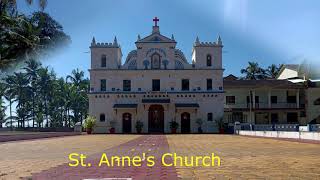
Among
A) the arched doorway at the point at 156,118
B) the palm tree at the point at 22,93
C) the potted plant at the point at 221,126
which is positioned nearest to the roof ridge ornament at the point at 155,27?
the arched doorway at the point at 156,118

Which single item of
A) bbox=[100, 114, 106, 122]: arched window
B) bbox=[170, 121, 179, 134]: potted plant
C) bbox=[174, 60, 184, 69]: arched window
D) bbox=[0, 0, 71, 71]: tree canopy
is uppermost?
bbox=[174, 60, 184, 69]: arched window

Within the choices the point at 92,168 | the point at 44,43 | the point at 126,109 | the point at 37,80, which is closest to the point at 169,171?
the point at 92,168

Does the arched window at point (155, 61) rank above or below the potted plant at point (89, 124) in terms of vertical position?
above

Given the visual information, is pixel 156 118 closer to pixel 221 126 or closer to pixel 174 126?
pixel 174 126

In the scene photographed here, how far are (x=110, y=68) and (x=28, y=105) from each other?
19.5 meters

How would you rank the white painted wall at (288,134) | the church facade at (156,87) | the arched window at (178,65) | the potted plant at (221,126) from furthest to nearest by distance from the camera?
the arched window at (178,65)
the church facade at (156,87)
the potted plant at (221,126)
the white painted wall at (288,134)

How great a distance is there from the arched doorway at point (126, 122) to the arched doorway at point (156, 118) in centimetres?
223

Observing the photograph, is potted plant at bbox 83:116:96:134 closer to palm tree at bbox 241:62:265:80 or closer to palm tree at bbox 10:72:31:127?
palm tree at bbox 10:72:31:127

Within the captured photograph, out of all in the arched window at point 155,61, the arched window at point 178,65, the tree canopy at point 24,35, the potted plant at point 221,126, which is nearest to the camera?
the tree canopy at point 24,35

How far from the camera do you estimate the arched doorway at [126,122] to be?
51.6 meters

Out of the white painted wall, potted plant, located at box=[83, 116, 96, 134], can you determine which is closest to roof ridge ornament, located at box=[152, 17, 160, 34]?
potted plant, located at box=[83, 116, 96, 134]

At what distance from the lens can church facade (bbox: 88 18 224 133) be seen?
51.6 m

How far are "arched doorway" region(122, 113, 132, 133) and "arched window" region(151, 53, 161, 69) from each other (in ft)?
20.3

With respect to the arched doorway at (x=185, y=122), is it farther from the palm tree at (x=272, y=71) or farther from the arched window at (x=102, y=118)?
the palm tree at (x=272, y=71)
